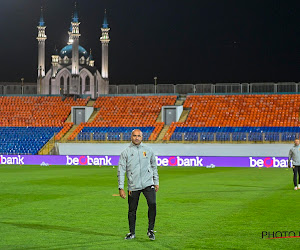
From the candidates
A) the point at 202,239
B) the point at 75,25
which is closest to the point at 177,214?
the point at 202,239

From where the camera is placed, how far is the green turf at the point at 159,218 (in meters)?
11.2

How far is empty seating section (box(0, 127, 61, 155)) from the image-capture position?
179 feet

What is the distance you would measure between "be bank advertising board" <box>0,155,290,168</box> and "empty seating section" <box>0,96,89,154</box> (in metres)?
5.37

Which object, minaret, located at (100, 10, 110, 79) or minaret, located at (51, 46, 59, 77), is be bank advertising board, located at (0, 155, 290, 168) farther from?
minaret, located at (51, 46, 59, 77)

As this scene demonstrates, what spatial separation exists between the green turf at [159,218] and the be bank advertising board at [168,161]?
20.5 m

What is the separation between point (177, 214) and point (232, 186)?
998 cm

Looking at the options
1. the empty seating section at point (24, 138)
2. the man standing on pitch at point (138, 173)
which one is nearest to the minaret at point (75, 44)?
the empty seating section at point (24, 138)

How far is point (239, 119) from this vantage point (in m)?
56.3

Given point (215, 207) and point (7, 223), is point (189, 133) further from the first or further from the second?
point (7, 223)

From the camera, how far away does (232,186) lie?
25.0 meters

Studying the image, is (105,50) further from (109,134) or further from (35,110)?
(109,134)

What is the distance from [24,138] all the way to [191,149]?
54.9ft

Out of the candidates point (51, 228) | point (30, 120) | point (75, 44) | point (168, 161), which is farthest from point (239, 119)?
point (51, 228)

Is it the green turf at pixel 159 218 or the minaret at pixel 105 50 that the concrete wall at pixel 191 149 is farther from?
the minaret at pixel 105 50
